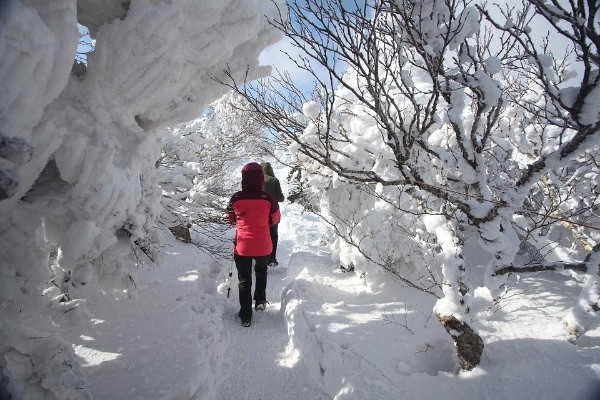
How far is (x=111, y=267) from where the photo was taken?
2.35 meters

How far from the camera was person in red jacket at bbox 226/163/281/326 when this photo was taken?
3.53 m

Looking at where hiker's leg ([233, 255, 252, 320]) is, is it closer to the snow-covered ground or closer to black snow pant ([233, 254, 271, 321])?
black snow pant ([233, 254, 271, 321])

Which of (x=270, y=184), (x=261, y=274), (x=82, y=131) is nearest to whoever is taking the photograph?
(x=82, y=131)

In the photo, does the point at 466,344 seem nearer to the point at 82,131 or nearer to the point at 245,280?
the point at 245,280

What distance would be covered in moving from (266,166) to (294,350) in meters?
3.58

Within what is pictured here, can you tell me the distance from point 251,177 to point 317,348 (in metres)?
2.05

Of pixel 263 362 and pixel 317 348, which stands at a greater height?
pixel 317 348

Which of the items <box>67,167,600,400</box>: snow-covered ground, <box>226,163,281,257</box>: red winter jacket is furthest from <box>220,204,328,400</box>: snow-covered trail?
<box>226,163,281,257</box>: red winter jacket

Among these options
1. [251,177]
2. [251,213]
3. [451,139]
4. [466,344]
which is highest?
[451,139]

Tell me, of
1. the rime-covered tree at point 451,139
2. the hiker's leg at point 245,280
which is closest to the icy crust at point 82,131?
the rime-covered tree at point 451,139

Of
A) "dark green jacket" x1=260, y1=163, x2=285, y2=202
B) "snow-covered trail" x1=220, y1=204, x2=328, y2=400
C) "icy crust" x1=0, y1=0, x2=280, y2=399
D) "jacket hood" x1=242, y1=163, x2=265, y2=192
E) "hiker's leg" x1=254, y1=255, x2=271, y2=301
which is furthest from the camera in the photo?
"dark green jacket" x1=260, y1=163, x2=285, y2=202

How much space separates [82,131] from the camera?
1.78m

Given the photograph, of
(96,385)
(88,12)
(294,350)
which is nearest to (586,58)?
(88,12)

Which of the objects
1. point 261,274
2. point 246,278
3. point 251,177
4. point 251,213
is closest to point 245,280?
point 246,278
